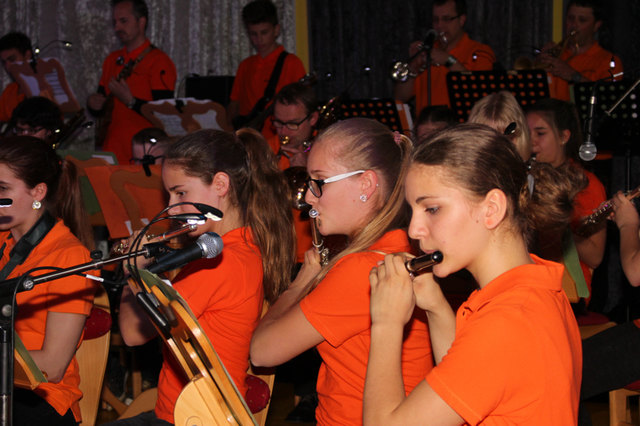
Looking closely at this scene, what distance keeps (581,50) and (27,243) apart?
4145 mm

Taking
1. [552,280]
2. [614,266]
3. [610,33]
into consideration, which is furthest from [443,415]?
[610,33]

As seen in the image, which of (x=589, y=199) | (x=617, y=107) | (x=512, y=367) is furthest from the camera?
(x=617, y=107)

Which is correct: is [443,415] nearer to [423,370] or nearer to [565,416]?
[565,416]

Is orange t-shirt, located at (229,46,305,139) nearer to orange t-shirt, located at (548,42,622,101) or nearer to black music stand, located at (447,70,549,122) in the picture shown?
black music stand, located at (447,70,549,122)

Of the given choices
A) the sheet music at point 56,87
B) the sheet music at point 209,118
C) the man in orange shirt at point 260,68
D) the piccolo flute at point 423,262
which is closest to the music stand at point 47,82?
the sheet music at point 56,87

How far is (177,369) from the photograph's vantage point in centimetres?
215

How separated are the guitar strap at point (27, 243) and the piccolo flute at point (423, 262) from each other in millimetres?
1526

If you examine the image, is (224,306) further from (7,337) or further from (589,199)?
(589,199)

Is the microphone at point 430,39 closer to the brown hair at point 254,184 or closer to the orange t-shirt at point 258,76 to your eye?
the orange t-shirt at point 258,76

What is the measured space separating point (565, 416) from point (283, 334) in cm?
79

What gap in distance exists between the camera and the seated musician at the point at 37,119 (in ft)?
14.7

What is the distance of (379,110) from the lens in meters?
4.42

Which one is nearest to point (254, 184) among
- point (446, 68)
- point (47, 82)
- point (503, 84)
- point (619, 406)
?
point (619, 406)

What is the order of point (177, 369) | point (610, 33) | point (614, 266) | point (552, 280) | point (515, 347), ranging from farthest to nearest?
point (610, 33), point (614, 266), point (177, 369), point (552, 280), point (515, 347)
